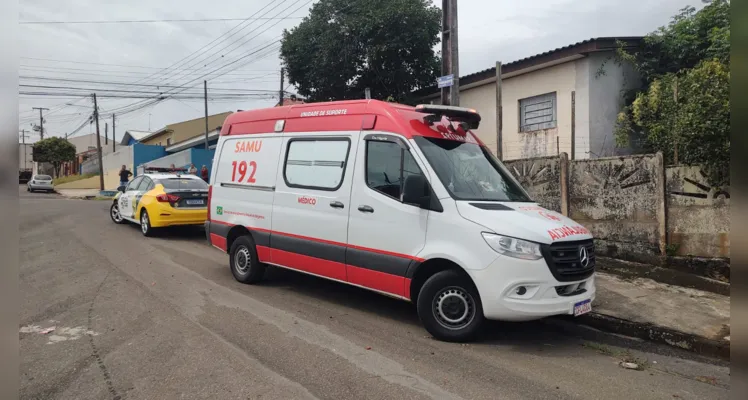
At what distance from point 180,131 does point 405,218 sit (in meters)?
42.5

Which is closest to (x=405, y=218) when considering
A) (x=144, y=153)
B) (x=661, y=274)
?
(x=661, y=274)

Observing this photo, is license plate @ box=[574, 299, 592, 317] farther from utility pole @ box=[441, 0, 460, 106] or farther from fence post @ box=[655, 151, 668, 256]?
utility pole @ box=[441, 0, 460, 106]

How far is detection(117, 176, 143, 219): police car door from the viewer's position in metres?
12.1

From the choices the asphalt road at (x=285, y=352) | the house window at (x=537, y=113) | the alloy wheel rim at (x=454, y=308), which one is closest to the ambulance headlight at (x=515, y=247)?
the alloy wheel rim at (x=454, y=308)

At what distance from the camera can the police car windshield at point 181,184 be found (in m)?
11.2

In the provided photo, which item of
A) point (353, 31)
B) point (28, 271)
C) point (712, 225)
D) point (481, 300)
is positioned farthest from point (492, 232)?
point (353, 31)

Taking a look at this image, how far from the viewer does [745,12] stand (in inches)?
51.3

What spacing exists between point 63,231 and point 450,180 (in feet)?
35.2

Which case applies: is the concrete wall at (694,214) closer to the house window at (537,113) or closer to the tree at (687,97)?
the tree at (687,97)

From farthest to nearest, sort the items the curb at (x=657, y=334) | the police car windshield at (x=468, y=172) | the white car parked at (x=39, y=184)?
the white car parked at (x=39, y=184) → the police car windshield at (x=468, y=172) → the curb at (x=657, y=334)

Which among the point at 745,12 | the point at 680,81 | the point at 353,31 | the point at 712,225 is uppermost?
the point at 353,31

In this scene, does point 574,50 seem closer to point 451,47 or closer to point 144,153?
point 451,47

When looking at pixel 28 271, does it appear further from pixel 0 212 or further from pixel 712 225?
pixel 712 225

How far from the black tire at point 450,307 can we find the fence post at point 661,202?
4516 millimetres
